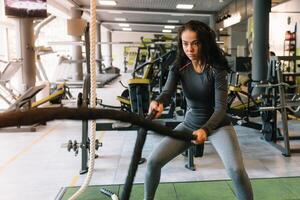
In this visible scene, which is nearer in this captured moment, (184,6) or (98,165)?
(98,165)

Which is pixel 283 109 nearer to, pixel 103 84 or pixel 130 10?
pixel 103 84

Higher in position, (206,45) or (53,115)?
(206,45)

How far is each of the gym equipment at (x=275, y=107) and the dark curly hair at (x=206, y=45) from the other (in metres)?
2.31

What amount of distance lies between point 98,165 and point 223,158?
2.20m

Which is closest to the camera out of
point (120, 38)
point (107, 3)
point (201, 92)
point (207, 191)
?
point (201, 92)

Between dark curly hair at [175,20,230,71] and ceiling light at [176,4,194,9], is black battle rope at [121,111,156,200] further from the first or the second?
ceiling light at [176,4,194,9]

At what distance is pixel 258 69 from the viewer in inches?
316

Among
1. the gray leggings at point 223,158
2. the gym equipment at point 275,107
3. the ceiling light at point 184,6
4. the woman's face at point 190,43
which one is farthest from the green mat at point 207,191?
the ceiling light at point 184,6

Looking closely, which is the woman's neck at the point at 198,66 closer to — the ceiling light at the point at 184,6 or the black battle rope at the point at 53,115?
the black battle rope at the point at 53,115

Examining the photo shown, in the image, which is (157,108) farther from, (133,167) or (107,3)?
(107,3)

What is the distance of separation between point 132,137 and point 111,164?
1356mm

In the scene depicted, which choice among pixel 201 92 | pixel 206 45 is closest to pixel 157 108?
pixel 201 92

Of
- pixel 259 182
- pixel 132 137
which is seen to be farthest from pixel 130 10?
pixel 259 182

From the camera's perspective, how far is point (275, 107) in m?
4.33
